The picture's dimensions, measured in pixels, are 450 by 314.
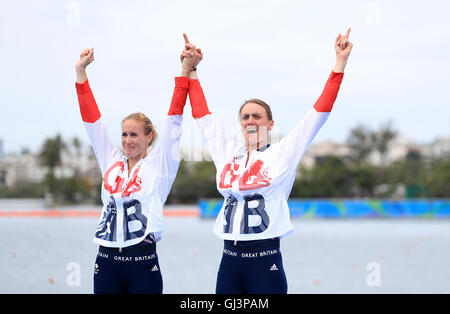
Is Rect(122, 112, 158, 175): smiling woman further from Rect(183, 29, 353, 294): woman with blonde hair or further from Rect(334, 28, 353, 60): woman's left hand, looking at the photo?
Rect(334, 28, 353, 60): woman's left hand

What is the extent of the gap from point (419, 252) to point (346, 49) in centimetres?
990

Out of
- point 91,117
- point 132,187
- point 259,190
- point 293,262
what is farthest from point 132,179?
point 293,262

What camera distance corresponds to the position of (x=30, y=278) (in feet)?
25.1

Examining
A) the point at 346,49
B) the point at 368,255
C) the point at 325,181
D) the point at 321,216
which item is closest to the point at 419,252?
the point at 368,255

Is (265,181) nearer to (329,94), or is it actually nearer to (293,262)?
(329,94)

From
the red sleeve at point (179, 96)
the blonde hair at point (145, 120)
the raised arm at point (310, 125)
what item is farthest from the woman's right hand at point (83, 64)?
the raised arm at point (310, 125)

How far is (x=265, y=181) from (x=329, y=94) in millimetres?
655

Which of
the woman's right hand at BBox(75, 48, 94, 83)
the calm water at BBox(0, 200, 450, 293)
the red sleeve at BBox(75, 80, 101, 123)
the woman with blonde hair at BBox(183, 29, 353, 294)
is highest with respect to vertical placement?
the woman's right hand at BBox(75, 48, 94, 83)

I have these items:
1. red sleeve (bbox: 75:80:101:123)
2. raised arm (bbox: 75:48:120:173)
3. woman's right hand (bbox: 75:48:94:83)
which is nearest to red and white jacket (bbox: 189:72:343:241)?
raised arm (bbox: 75:48:120:173)

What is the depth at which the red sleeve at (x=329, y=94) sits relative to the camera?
3365mm

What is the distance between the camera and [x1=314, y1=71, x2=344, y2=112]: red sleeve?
3.37m

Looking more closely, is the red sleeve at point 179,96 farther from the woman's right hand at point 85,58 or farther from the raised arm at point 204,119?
the woman's right hand at point 85,58

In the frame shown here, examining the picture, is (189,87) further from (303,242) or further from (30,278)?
(303,242)

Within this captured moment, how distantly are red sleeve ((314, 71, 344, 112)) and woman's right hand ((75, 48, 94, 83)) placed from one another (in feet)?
4.98
